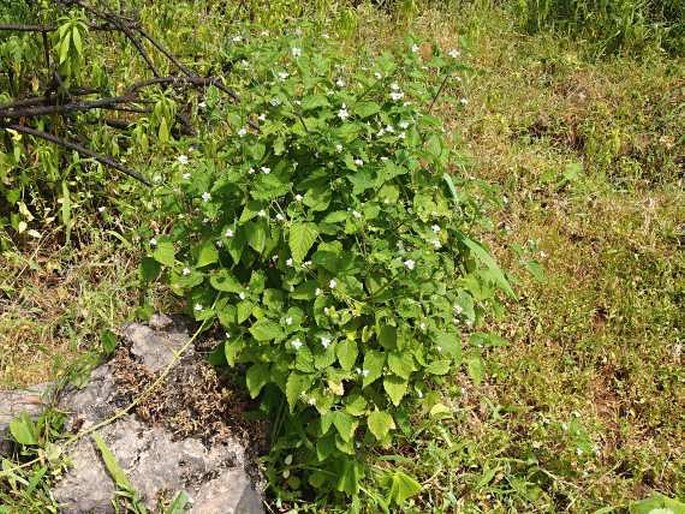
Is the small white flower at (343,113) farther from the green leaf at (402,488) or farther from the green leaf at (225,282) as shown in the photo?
the green leaf at (402,488)

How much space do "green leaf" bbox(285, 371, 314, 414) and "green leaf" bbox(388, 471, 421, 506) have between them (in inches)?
19.8

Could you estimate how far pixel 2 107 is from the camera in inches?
127

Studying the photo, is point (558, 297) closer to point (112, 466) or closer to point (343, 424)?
point (343, 424)

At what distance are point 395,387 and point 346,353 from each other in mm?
188

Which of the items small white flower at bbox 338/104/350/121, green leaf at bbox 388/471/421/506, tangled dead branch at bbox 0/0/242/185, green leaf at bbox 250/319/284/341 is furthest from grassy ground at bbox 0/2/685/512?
green leaf at bbox 250/319/284/341

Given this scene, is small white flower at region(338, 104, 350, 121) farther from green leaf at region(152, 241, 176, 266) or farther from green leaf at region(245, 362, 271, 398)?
green leaf at region(245, 362, 271, 398)

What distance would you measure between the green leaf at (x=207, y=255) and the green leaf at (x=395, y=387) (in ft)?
2.20

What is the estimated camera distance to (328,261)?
2.53m

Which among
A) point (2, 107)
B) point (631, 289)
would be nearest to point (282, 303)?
point (2, 107)

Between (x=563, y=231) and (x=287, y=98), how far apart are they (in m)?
1.84

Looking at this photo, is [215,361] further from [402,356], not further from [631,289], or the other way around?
[631,289]

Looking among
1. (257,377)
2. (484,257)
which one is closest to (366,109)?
(484,257)

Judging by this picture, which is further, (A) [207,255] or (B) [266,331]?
(A) [207,255]

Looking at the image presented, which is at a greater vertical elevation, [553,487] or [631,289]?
[631,289]
